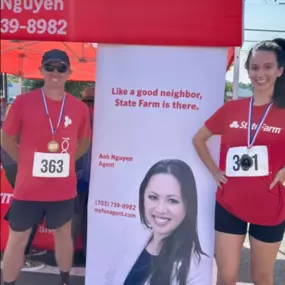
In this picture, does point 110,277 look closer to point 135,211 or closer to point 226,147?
point 135,211

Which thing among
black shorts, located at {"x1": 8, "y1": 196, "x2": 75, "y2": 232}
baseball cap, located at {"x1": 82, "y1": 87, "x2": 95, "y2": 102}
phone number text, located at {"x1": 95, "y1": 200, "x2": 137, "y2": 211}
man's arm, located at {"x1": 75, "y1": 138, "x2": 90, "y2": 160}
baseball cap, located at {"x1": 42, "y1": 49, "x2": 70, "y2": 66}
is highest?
baseball cap, located at {"x1": 42, "y1": 49, "x2": 70, "y2": 66}

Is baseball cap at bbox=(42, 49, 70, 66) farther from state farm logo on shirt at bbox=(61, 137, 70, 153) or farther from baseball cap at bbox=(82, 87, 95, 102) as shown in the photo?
baseball cap at bbox=(82, 87, 95, 102)

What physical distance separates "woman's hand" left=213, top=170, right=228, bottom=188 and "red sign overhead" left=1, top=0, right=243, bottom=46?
67 cm

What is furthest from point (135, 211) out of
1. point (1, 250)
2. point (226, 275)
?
point (1, 250)

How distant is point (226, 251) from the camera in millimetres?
2105

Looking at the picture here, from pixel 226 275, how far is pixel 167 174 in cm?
62

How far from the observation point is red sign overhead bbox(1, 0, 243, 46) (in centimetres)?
207

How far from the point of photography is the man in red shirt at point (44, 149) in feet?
7.45

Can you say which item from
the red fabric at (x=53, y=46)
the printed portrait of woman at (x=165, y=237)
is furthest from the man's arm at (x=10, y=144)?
the red fabric at (x=53, y=46)

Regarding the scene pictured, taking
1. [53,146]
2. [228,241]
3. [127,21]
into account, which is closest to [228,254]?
[228,241]

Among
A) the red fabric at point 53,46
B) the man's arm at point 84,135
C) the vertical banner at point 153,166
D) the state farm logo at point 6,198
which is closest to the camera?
the vertical banner at point 153,166

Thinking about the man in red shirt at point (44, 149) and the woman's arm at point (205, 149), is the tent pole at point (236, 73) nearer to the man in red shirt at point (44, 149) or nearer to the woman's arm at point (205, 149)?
the woman's arm at point (205, 149)

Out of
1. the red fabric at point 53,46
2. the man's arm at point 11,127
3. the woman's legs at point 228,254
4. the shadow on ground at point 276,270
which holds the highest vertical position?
the red fabric at point 53,46

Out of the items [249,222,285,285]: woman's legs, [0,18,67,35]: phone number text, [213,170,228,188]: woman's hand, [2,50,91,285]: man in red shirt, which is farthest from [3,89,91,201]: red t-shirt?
Answer: [249,222,285,285]: woman's legs
